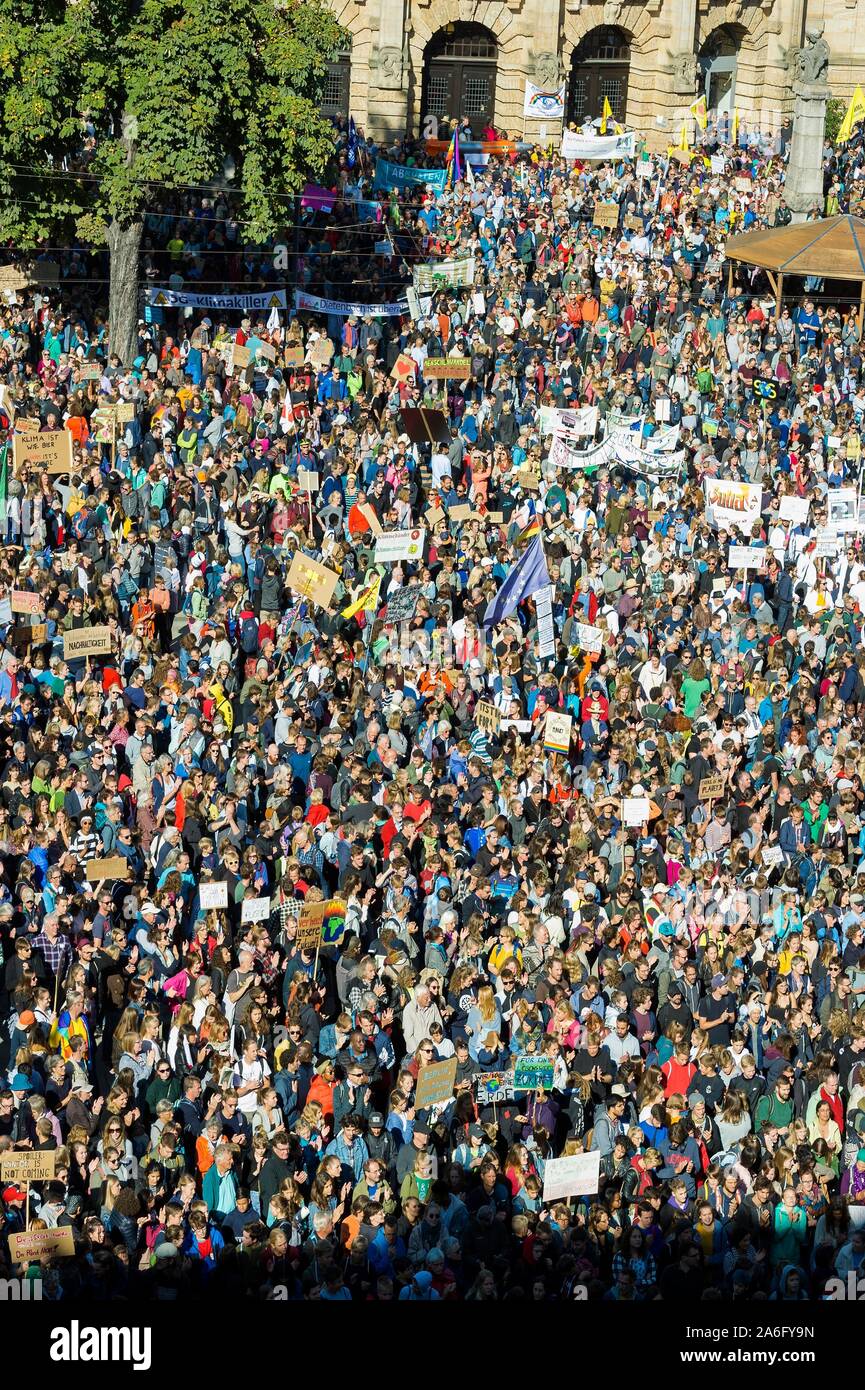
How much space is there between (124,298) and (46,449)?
23.2ft

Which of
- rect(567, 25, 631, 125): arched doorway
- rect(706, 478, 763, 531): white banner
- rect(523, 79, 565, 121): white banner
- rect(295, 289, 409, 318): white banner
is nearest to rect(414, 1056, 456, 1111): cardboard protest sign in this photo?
rect(706, 478, 763, 531): white banner

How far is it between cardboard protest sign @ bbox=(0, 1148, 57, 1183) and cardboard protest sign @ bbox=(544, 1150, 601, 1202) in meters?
2.99

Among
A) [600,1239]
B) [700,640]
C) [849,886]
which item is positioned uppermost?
[700,640]

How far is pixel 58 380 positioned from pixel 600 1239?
17810 mm

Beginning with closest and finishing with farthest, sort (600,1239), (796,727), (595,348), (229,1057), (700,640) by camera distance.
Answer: (600,1239) < (229,1057) < (796,727) < (700,640) < (595,348)

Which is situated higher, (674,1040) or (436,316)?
(436,316)

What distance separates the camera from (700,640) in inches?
912

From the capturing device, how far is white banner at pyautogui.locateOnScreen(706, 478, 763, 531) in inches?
1036

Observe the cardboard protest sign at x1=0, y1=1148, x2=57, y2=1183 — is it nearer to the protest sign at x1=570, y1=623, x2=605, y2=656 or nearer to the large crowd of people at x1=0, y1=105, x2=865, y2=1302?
the large crowd of people at x1=0, y1=105, x2=865, y2=1302

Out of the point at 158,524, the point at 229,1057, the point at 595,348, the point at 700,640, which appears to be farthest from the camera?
the point at 595,348

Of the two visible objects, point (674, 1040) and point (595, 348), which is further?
point (595, 348)

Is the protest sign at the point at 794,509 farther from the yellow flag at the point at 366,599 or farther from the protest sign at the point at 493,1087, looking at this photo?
the protest sign at the point at 493,1087
